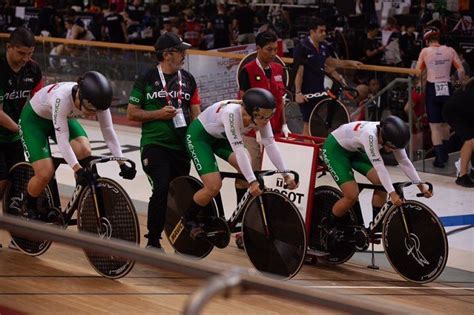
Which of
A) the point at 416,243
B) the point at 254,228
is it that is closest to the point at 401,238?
the point at 416,243

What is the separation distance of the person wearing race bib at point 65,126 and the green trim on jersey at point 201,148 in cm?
61

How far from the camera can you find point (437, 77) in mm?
13141

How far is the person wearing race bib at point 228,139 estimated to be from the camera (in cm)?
782

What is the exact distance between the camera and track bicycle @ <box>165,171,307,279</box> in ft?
26.8

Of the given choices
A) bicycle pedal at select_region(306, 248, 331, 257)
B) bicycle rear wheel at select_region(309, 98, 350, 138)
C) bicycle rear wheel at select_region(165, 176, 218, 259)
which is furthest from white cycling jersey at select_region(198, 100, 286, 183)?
bicycle rear wheel at select_region(309, 98, 350, 138)

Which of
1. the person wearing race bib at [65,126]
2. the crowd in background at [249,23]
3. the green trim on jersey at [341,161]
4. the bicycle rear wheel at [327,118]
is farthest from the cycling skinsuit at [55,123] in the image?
the crowd in background at [249,23]

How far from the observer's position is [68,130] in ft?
25.2

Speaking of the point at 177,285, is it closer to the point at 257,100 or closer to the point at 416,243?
the point at 257,100

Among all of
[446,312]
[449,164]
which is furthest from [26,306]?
[449,164]

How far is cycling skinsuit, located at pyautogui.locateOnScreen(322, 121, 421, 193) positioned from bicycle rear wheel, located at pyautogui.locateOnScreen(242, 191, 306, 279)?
0.66 m

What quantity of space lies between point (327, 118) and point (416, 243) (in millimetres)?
4856

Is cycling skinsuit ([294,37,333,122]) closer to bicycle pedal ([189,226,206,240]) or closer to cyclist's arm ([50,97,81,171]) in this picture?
bicycle pedal ([189,226,206,240])

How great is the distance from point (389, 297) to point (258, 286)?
204 inches

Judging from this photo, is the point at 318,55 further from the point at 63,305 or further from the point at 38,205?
the point at 63,305
